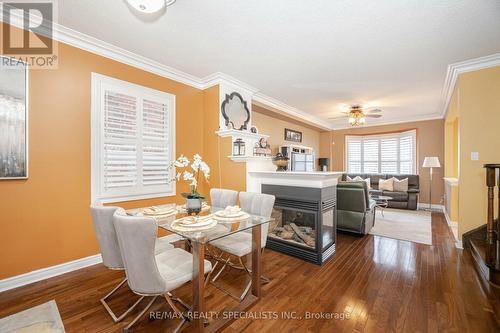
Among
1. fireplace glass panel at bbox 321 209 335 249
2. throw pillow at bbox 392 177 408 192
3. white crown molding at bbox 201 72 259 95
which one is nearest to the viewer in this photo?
fireplace glass panel at bbox 321 209 335 249

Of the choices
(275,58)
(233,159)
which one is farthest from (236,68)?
(233,159)

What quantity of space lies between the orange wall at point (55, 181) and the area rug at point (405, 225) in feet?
15.6

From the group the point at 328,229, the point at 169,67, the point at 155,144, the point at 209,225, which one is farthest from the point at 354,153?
A: the point at 209,225

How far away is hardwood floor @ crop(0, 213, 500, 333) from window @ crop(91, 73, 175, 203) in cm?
107

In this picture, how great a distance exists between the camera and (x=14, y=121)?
2.20 m

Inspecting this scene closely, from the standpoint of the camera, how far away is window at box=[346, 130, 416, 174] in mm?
6969

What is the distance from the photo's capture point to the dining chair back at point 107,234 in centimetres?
176

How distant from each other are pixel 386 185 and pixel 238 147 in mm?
5404

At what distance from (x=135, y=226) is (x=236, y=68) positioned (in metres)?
2.86

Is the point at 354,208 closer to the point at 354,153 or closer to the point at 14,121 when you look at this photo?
the point at 14,121

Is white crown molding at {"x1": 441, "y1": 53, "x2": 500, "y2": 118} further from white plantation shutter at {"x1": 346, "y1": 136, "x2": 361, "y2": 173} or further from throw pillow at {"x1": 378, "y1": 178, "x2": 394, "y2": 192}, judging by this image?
white plantation shutter at {"x1": 346, "y1": 136, "x2": 361, "y2": 173}

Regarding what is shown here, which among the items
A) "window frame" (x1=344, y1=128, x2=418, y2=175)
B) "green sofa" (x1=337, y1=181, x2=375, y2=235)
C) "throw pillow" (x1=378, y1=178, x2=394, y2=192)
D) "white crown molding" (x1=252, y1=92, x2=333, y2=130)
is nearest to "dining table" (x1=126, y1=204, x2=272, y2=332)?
"green sofa" (x1=337, y1=181, x2=375, y2=235)

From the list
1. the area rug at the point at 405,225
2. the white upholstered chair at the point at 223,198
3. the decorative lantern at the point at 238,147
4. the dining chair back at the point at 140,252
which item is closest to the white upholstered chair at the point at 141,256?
the dining chair back at the point at 140,252

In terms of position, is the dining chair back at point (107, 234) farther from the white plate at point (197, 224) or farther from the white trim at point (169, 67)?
the white trim at point (169, 67)
